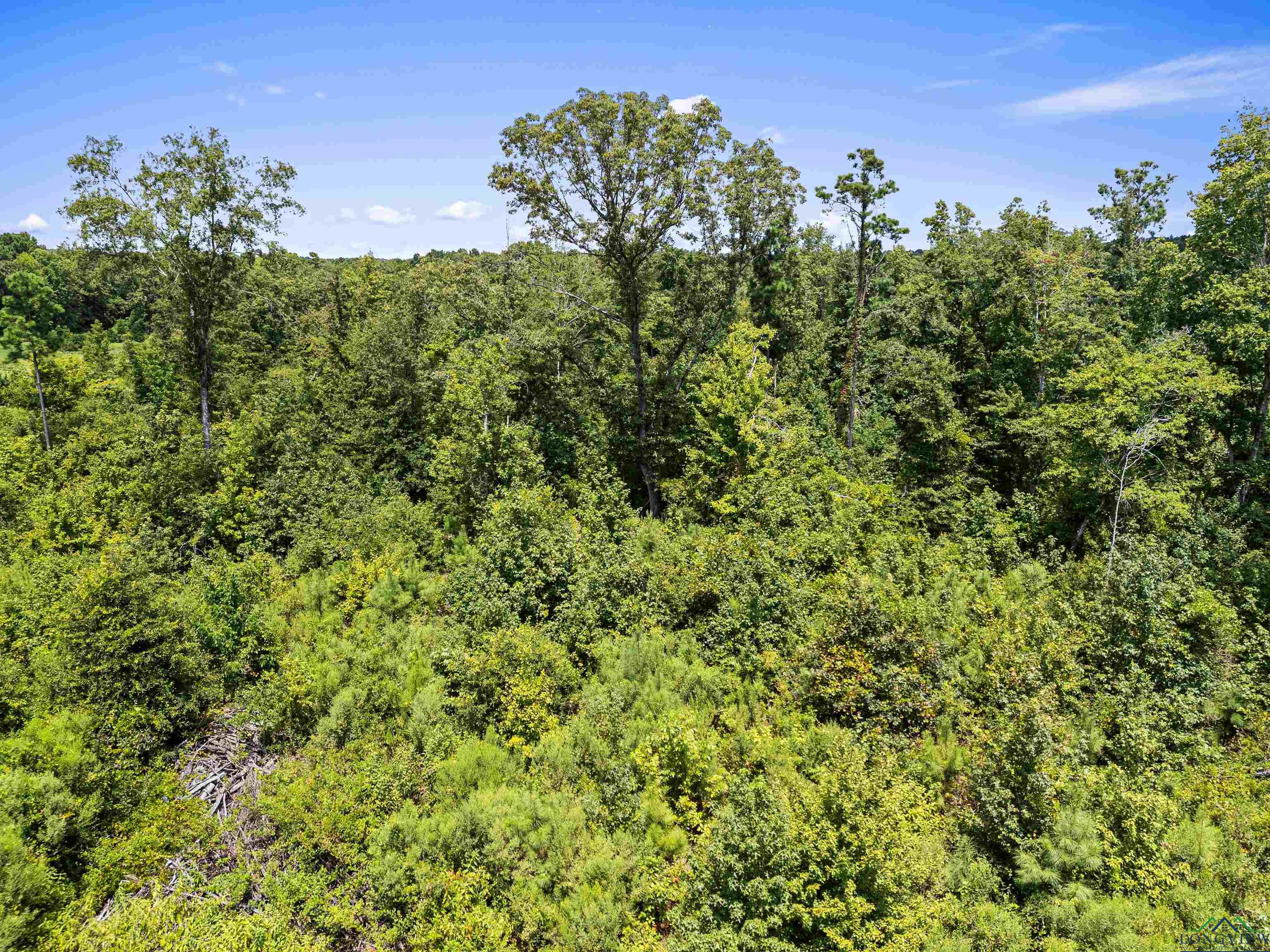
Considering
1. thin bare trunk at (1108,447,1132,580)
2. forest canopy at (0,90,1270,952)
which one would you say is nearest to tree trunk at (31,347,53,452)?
forest canopy at (0,90,1270,952)

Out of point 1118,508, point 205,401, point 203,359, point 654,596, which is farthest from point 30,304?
point 1118,508

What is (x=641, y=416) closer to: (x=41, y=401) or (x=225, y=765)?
(x=225, y=765)

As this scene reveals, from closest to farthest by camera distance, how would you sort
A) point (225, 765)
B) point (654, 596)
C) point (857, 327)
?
1. point (225, 765)
2. point (654, 596)
3. point (857, 327)

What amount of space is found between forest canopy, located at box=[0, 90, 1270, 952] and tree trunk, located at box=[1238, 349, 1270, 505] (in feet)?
0.58

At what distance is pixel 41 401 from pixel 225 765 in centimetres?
2717

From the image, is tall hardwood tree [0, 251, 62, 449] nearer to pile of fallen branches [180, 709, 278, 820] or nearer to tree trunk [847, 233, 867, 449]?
pile of fallen branches [180, 709, 278, 820]

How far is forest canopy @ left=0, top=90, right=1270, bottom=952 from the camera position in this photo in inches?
375

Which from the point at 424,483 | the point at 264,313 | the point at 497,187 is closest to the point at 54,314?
the point at 264,313

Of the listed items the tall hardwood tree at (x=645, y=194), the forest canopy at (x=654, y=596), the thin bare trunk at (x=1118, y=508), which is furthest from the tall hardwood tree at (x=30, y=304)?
the thin bare trunk at (x=1118, y=508)

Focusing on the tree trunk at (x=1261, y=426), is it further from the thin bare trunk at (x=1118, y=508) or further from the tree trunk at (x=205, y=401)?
the tree trunk at (x=205, y=401)

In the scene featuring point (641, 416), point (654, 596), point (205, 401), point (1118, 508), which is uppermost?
point (205, 401)

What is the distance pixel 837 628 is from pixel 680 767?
512 centimetres

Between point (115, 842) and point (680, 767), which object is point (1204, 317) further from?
point (115, 842)

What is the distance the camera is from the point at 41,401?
2864 centimetres
